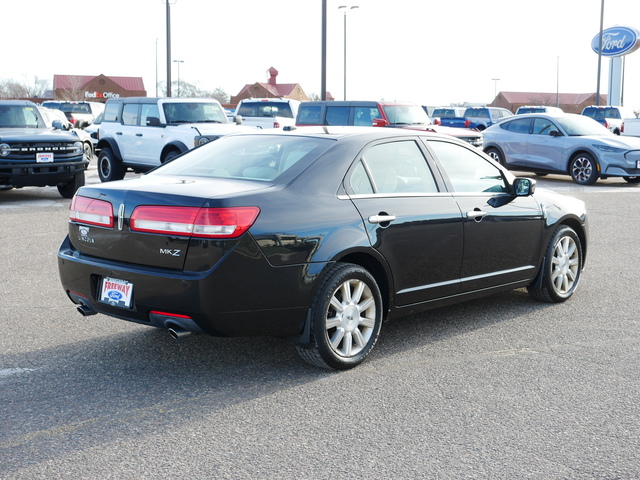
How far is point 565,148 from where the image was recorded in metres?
19.1

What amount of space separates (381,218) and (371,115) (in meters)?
15.1

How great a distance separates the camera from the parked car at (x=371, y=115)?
19969 mm

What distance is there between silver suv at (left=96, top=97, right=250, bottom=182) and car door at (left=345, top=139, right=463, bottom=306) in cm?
1083

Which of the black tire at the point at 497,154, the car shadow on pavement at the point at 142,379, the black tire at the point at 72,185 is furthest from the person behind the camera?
the black tire at the point at 497,154

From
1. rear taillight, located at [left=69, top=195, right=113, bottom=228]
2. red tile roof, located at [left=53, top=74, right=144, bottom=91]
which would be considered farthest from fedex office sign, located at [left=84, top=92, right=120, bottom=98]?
rear taillight, located at [left=69, top=195, right=113, bottom=228]

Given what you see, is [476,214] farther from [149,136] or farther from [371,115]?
[371,115]

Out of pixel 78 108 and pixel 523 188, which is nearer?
pixel 523 188

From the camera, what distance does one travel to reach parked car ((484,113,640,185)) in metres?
18.4

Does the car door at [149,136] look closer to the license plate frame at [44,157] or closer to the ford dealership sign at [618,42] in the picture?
the license plate frame at [44,157]

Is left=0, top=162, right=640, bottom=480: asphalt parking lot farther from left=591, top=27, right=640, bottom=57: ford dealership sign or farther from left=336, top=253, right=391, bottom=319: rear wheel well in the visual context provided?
left=591, top=27, right=640, bottom=57: ford dealership sign

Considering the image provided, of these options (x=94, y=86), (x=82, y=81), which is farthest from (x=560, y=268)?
(x=82, y=81)

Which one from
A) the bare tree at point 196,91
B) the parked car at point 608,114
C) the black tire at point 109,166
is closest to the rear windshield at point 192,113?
the black tire at point 109,166

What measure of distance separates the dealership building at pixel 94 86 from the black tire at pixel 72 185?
84356 millimetres

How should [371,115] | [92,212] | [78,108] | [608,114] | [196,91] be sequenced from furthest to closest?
1. [196,91]
2. [78,108]
3. [608,114]
4. [371,115]
5. [92,212]
